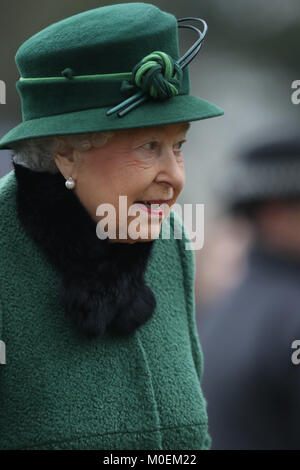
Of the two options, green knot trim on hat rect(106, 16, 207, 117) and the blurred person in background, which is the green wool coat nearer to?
green knot trim on hat rect(106, 16, 207, 117)

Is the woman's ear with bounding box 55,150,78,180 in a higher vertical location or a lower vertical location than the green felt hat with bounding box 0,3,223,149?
lower

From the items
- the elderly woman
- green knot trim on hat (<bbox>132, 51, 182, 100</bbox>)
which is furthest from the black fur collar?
green knot trim on hat (<bbox>132, 51, 182, 100</bbox>)

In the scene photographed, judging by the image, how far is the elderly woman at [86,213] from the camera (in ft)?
7.89

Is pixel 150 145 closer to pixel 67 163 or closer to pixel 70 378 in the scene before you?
pixel 67 163

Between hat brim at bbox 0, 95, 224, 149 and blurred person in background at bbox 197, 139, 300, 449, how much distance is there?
5.32 feet

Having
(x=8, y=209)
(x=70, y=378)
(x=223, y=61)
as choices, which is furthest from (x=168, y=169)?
(x=223, y=61)

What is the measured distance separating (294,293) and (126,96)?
71.3 inches

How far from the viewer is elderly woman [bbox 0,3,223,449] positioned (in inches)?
94.7

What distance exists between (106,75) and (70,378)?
804 mm

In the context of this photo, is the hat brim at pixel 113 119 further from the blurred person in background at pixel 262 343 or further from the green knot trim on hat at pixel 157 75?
the blurred person in background at pixel 262 343

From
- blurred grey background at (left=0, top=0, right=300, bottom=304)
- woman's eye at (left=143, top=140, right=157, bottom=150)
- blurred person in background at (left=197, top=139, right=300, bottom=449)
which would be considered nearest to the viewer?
woman's eye at (left=143, top=140, right=157, bottom=150)

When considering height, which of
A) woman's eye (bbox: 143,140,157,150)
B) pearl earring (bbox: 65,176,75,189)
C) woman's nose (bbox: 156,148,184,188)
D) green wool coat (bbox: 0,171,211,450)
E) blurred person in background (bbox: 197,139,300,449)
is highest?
woman's eye (bbox: 143,140,157,150)

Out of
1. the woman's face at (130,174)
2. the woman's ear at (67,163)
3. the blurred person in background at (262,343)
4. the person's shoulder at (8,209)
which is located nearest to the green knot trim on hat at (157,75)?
the woman's face at (130,174)

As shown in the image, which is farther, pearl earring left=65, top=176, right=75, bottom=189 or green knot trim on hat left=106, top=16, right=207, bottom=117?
pearl earring left=65, top=176, right=75, bottom=189
